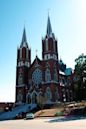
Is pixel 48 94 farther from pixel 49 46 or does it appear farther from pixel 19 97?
pixel 49 46

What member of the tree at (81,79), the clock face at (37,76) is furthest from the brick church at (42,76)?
the tree at (81,79)

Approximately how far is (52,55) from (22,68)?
10938mm

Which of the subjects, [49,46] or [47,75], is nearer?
[47,75]

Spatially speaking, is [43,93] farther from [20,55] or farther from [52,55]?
[20,55]

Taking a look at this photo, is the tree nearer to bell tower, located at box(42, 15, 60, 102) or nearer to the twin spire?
bell tower, located at box(42, 15, 60, 102)

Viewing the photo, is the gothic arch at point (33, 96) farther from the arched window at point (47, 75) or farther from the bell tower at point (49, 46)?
the bell tower at point (49, 46)

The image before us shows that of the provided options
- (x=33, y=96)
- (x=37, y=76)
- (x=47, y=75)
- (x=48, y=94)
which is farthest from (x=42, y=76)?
(x=33, y=96)

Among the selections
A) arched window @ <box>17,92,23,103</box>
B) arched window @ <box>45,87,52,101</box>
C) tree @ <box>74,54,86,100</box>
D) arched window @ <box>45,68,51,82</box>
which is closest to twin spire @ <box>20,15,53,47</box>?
arched window @ <box>45,68,51,82</box>

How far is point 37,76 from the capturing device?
69.6 metres

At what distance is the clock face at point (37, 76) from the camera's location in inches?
2697

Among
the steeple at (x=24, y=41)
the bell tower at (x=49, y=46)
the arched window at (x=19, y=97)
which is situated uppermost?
the steeple at (x=24, y=41)

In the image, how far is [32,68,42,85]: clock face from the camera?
68512 mm

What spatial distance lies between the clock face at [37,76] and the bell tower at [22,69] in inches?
116

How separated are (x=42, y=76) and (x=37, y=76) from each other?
3229 mm
